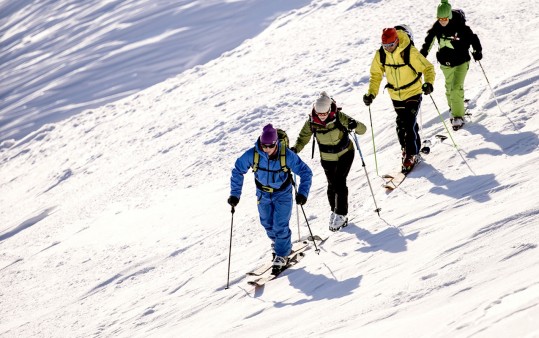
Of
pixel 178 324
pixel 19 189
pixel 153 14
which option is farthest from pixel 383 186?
pixel 153 14

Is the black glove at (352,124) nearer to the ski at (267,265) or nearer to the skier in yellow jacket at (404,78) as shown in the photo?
the skier in yellow jacket at (404,78)

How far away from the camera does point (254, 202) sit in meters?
10.7

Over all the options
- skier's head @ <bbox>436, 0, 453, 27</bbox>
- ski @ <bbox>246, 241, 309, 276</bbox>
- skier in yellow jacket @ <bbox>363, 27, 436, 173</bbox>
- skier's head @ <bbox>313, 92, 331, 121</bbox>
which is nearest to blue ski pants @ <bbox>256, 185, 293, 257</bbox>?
ski @ <bbox>246, 241, 309, 276</bbox>

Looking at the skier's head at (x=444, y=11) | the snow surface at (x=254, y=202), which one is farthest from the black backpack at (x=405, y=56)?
the snow surface at (x=254, y=202)

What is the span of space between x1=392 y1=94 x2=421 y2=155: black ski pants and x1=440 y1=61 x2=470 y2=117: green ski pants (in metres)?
1.09

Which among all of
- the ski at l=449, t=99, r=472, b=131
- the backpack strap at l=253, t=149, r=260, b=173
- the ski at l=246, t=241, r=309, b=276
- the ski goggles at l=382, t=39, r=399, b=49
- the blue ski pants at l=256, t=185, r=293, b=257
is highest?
the ski goggles at l=382, t=39, r=399, b=49

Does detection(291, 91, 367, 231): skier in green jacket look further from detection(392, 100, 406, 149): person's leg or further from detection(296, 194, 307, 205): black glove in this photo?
detection(392, 100, 406, 149): person's leg

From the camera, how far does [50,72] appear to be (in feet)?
97.5

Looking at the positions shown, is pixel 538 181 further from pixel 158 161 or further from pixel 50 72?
pixel 50 72

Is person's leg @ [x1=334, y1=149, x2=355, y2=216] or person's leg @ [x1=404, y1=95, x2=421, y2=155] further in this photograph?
person's leg @ [x1=404, y1=95, x2=421, y2=155]

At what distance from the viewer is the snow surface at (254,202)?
5.95m

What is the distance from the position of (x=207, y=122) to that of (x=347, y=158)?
351 inches

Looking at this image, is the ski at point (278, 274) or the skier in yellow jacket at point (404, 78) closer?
the ski at point (278, 274)

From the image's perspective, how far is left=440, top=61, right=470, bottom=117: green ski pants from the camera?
892cm
